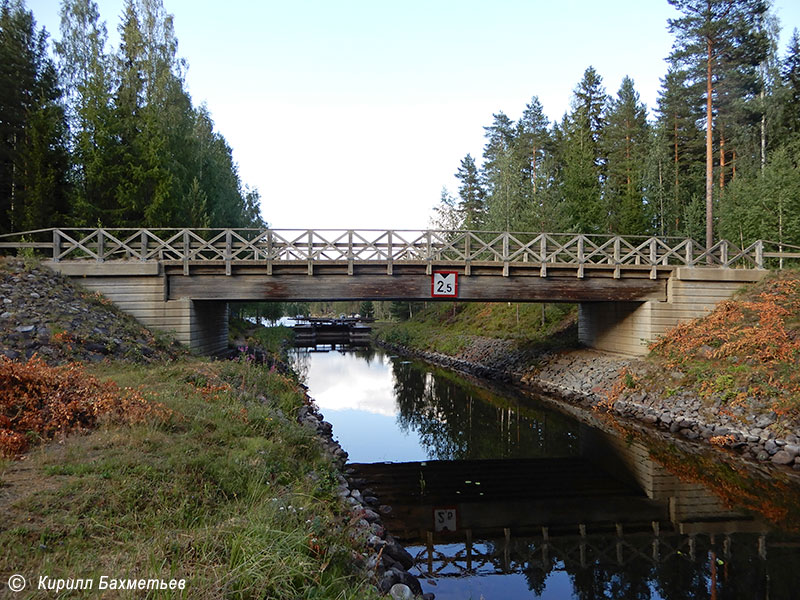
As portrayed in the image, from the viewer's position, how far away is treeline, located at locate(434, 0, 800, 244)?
22844 millimetres

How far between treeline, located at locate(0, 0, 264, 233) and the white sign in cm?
2077

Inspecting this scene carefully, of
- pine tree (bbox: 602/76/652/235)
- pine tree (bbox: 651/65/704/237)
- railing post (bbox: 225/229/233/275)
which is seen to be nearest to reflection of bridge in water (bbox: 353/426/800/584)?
railing post (bbox: 225/229/233/275)

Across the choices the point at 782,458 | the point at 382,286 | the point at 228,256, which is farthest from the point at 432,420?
the point at 782,458

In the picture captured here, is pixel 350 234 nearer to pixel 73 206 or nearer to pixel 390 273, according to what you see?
pixel 390 273

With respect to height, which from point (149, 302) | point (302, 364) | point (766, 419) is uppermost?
point (149, 302)

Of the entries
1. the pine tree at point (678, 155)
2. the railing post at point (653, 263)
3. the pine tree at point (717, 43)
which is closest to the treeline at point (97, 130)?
the railing post at point (653, 263)

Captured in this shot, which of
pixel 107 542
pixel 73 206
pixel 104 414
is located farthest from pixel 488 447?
pixel 73 206

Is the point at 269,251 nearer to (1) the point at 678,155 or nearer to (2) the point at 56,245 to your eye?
(2) the point at 56,245

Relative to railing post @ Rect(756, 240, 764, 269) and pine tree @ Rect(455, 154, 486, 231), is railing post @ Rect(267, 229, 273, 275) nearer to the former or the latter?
railing post @ Rect(756, 240, 764, 269)

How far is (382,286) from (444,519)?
33.7 feet

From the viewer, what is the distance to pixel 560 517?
380 inches

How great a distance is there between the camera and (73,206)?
23.8 metres

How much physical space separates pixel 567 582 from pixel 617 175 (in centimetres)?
3685

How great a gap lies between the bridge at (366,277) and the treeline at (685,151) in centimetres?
662
